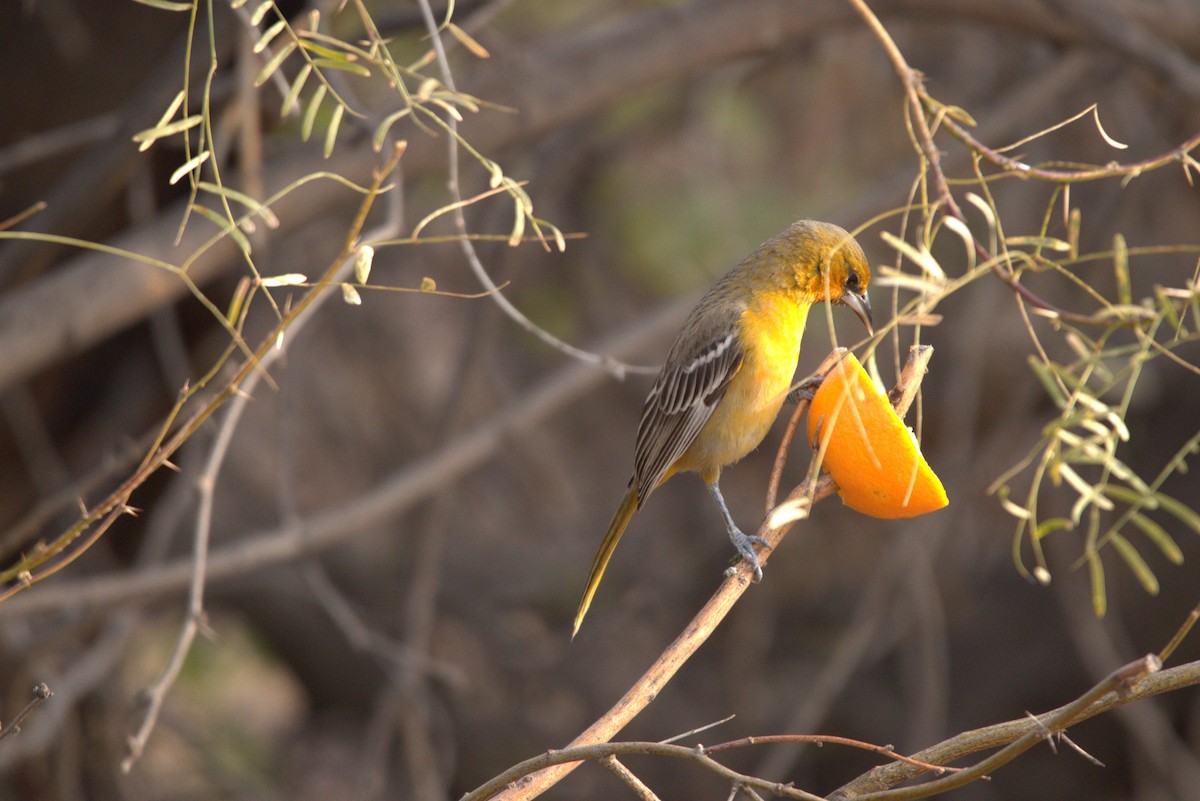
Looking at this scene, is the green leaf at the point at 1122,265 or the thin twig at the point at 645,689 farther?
the thin twig at the point at 645,689

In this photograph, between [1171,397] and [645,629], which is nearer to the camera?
[1171,397]

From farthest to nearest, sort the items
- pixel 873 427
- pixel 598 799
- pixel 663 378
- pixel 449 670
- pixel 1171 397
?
1. pixel 598 799
2. pixel 1171 397
3. pixel 449 670
4. pixel 663 378
5. pixel 873 427

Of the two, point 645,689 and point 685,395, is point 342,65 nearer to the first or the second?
point 645,689

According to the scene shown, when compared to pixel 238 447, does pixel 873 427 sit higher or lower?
higher

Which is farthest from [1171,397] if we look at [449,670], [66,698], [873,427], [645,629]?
[66,698]

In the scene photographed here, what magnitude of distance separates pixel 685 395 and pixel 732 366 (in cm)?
17

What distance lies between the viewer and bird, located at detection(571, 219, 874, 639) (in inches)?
122

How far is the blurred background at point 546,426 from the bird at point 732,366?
3.43 feet

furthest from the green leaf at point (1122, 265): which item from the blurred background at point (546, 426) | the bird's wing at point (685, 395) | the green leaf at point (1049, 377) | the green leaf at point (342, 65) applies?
the blurred background at point (546, 426)

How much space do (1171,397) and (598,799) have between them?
319 cm

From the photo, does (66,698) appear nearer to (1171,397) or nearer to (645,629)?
(645,629)

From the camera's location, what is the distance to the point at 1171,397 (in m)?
5.52

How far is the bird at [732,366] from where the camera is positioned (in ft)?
10.2

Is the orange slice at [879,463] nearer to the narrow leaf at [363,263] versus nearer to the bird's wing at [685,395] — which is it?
the narrow leaf at [363,263]
